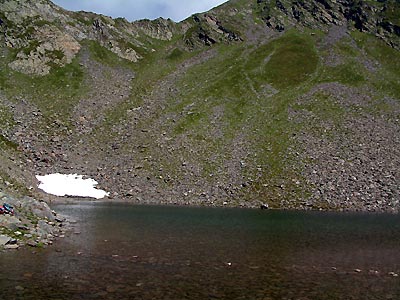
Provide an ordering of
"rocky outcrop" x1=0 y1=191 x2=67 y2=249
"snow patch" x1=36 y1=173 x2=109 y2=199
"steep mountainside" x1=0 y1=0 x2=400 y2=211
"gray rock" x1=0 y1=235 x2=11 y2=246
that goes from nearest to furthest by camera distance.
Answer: "gray rock" x1=0 y1=235 x2=11 y2=246 → "rocky outcrop" x1=0 y1=191 x2=67 y2=249 → "snow patch" x1=36 y1=173 x2=109 y2=199 → "steep mountainside" x1=0 y1=0 x2=400 y2=211

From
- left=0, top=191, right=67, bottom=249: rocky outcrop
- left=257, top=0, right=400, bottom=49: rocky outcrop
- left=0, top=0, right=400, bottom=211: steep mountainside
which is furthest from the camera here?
left=257, top=0, right=400, bottom=49: rocky outcrop

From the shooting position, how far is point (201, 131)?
86.4 m

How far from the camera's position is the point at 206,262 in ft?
80.4

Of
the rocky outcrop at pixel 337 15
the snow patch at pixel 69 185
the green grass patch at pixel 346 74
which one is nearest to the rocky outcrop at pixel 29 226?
the snow patch at pixel 69 185

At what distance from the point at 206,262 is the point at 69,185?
161ft

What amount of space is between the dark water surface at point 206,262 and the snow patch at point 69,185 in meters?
23.6

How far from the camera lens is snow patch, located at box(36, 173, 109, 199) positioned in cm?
6544

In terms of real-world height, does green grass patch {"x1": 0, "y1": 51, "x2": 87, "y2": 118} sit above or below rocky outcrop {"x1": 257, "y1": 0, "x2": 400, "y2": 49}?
below

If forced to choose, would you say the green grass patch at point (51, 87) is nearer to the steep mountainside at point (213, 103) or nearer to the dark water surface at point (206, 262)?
the steep mountainside at point (213, 103)

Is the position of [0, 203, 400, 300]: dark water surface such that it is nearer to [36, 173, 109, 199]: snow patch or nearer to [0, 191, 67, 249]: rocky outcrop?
[0, 191, 67, 249]: rocky outcrop

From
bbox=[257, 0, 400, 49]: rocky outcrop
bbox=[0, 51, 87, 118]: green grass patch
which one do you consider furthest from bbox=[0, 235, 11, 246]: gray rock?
bbox=[257, 0, 400, 49]: rocky outcrop

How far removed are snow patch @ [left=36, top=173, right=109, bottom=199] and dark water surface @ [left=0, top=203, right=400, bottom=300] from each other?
23.6m

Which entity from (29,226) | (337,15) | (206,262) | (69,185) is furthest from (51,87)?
(337,15)

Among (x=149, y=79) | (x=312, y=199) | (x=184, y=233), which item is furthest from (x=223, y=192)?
(x=149, y=79)
